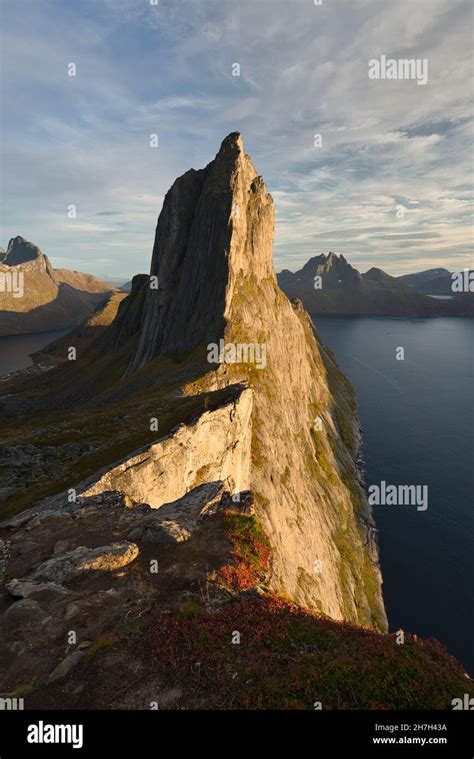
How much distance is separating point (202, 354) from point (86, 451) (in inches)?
1163

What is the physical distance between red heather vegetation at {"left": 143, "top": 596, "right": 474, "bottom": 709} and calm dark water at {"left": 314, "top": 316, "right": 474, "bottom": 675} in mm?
58251

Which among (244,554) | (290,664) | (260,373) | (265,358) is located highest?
(265,358)

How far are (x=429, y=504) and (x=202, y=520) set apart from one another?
84517 mm

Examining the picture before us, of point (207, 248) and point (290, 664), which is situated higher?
point (207, 248)

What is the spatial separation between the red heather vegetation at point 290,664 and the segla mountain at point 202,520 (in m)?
0.07

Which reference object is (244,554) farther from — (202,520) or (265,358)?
(265,358)

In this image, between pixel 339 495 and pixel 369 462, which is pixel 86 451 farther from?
pixel 369 462

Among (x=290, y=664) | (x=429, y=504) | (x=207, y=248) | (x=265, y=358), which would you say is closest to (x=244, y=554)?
(x=290, y=664)

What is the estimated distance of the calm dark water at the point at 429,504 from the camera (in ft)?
207

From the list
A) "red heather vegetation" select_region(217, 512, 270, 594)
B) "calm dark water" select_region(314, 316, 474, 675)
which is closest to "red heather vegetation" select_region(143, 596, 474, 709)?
"red heather vegetation" select_region(217, 512, 270, 594)

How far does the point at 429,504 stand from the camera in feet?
291

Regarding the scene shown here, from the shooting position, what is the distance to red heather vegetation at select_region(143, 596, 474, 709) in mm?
10922

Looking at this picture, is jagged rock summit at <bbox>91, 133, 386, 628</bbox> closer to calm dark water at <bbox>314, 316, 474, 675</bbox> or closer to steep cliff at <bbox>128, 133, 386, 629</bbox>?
steep cliff at <bbox>128, 133, 386, 629</bbox>

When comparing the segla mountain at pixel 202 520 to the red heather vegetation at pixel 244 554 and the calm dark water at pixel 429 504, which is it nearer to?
the red heather vegetation at pixel 244 554
